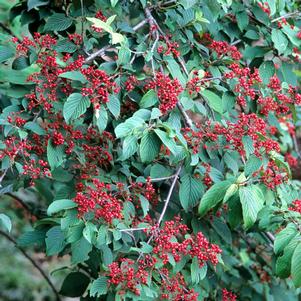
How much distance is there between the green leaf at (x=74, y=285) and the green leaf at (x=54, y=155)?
2.12 ft

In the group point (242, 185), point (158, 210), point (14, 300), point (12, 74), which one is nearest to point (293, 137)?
point (158, 210)

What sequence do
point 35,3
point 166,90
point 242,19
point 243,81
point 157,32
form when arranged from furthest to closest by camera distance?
point 242,19 → point 35,3 → point 157,32 → point 243,81 → point 166,90

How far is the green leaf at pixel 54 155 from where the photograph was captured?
71.0 inches

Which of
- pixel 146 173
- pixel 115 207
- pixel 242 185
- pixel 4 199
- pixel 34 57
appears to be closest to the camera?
pixel 115 207

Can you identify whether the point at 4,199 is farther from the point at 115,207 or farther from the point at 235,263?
the point at 115,207

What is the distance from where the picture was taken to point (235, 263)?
274 centimetres

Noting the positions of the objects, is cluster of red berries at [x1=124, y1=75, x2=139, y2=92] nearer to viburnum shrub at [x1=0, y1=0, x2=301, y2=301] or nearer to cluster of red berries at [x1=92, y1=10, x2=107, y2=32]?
viburnum shrub at [x1=0, y1=0, x2=301, y2=301]

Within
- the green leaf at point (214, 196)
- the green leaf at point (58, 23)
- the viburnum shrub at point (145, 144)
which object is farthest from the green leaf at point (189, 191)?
the green leaf at point (58, 23)

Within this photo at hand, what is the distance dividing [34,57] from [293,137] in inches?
71.5

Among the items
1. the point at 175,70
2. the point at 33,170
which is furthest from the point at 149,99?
the point at 33,170

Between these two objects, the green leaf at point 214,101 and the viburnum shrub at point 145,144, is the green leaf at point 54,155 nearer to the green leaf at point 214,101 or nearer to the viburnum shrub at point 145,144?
the viburnum shrub at point 145,144

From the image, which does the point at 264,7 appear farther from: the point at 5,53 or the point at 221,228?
the point at 5,53

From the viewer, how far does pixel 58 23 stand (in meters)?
2.15

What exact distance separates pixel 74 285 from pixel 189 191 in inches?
25.6
